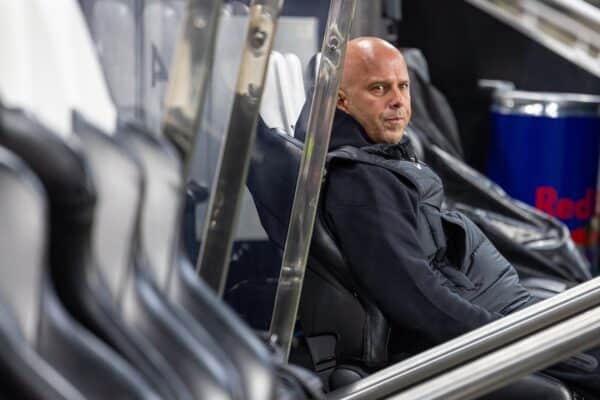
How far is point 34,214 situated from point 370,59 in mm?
1326

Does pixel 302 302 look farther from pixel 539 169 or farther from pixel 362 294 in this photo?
pixel 539 169

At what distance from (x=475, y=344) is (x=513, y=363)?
0.35ft

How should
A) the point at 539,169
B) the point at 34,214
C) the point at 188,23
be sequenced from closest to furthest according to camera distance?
1. the point at 34,214
2. the point at 188,23
3. the point at 539,169

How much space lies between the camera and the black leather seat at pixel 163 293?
1071 millimetres

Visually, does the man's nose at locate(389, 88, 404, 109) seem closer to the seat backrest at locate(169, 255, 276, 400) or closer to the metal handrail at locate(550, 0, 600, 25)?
the seat backrest at locate(169, 255, 276, 400)

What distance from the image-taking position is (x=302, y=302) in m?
2.08

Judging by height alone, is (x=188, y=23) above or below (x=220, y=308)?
above

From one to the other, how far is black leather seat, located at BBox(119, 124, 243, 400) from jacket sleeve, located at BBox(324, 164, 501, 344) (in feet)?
3.05

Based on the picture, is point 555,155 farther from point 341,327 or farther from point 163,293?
point 163,293

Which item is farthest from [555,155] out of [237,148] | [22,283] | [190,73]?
[22,283]

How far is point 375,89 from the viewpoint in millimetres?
2195

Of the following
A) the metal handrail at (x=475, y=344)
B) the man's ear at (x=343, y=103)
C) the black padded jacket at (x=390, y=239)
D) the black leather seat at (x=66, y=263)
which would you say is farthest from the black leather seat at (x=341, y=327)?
the black leather seat at (x=66, y=263)

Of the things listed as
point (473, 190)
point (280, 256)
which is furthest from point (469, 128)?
point (280, 256)

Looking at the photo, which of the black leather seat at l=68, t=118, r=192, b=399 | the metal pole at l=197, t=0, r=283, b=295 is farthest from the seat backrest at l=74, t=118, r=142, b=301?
the metal pole at l=197, t=0, r=283, b=295
